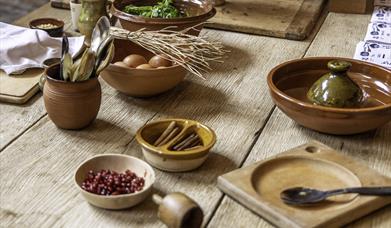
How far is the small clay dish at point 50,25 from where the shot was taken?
5.59 ft

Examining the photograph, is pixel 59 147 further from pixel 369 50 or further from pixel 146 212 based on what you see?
pixel 369 50

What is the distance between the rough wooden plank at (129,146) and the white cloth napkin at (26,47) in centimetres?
20

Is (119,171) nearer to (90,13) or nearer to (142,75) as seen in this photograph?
(142,75)

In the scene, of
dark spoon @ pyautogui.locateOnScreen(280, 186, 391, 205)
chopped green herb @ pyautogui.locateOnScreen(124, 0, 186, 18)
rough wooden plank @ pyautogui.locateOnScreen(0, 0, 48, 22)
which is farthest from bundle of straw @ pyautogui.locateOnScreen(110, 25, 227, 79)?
rough wooden plank @ pyautogui.locateOnScreen(0, 0, 48, 22)

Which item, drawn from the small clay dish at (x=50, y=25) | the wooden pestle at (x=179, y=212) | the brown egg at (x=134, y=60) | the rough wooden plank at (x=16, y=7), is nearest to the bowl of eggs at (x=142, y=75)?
the brown egg at (x=134, y=60)

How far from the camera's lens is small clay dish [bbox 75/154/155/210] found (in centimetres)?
99

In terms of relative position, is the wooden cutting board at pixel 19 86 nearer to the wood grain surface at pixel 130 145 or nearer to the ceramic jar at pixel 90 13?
the wood grain surface at pixel 130 145

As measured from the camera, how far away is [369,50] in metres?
1.67

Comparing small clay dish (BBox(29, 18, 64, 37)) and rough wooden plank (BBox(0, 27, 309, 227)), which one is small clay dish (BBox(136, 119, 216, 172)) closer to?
rough wooden plank (BBox(0, 27, 309, 227))

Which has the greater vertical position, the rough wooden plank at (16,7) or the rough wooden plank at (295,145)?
the rough wooden plank at (295,145)

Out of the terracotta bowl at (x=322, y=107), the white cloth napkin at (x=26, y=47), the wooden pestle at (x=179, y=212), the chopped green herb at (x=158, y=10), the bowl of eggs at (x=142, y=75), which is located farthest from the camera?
the chopped green herb at (x=158, y=10)

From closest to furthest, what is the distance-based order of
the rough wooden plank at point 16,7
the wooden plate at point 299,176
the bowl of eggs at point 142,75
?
the wooden plate at point 299,176
the bowl of eggs at point 142,75
the rough wooden plank at point 16,7

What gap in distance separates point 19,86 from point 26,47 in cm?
16

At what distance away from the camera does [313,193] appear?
1000mm
